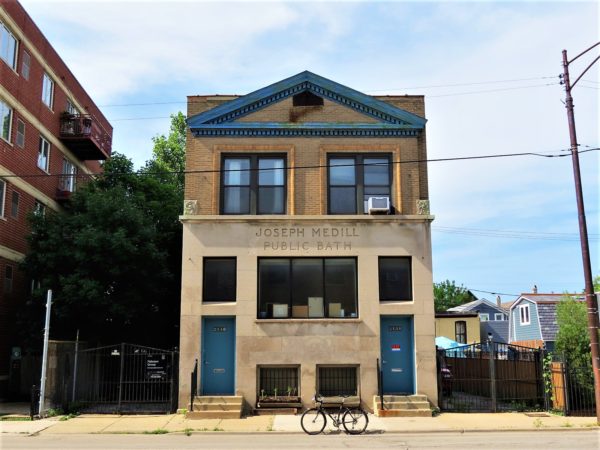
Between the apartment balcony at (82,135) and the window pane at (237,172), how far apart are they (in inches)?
552

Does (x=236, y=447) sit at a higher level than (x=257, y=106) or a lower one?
lower

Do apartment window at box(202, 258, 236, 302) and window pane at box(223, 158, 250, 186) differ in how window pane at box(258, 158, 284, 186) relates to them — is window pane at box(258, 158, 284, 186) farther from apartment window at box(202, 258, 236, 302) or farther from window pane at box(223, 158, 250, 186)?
apartment window at box(202, 258, 236, 302)

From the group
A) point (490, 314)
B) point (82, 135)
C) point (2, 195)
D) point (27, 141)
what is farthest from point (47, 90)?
point (490, 314)

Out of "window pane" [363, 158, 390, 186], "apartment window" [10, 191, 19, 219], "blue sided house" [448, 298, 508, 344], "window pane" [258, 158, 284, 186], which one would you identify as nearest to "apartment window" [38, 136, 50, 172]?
"apartment window" [10, 191, 19, 219]

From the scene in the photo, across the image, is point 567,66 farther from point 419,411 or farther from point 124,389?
point 124,389

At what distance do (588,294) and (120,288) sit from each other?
652 inches

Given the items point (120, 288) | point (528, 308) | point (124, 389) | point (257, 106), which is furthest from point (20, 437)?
point (528, 308)

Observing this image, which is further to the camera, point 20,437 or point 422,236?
point 422,236

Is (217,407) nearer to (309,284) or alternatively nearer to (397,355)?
(309,284)

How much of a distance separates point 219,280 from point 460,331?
30.6 metres

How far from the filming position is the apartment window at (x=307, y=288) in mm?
19641

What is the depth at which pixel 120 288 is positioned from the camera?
2386 centimetres

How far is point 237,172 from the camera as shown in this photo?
20.4 metres

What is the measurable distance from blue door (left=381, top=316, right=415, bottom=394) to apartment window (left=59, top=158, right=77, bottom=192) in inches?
765
